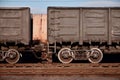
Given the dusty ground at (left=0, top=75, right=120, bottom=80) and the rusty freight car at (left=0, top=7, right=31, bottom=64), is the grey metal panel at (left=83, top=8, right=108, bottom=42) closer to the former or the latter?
the rusty freight car at (left=0, top=7, right=31, bottom=64)

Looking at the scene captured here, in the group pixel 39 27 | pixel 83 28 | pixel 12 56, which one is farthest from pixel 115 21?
pixel 12 56

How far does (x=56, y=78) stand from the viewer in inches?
450

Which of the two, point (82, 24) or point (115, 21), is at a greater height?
point (115, 21)

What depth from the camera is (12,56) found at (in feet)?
51.5

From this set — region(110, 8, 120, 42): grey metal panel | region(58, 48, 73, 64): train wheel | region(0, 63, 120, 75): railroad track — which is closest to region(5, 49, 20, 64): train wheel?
region(0, 63, 120, 75): railroad track

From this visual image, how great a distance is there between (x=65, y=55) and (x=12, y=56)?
2.79m

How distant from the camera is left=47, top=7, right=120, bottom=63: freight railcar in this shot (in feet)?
52.3

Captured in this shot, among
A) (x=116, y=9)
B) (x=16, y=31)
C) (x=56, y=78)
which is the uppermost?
(x=116, y=9)

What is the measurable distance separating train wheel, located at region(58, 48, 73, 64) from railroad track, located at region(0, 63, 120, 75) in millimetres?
971

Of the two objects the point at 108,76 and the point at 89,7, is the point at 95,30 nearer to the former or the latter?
the point at 89,7

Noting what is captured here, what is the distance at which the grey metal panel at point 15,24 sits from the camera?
1615cm

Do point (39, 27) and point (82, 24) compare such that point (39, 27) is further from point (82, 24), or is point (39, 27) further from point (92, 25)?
point (92, 25)

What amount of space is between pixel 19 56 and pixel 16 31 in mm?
1409

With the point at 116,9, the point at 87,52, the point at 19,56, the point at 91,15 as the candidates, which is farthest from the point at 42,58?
the point at 116,9
